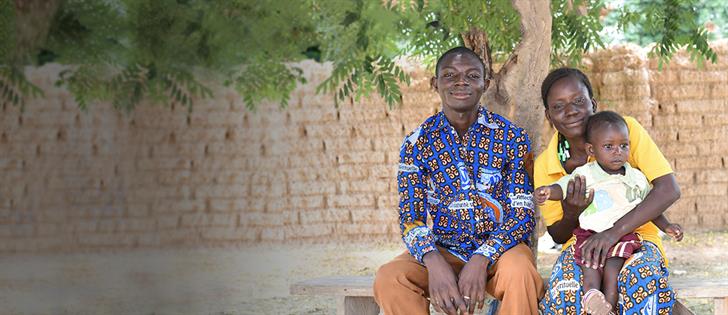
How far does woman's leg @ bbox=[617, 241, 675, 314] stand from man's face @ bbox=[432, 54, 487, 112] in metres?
0.85

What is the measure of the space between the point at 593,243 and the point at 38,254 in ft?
18.2

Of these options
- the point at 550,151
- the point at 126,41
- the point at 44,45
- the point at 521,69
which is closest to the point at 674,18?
the point at 521,69

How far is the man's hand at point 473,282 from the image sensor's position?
9.57ft

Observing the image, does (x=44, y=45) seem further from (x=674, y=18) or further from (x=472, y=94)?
(x=674, y=18)

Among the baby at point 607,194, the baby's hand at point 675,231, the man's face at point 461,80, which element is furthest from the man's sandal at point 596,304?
the man's face at point 461,80

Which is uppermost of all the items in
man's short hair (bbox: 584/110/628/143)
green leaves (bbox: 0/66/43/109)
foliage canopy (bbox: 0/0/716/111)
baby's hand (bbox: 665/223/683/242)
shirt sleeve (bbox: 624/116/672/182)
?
foliage canopy (bbox: 0/0/716/111)

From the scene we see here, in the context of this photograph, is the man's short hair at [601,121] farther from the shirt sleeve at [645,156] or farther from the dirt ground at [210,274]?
the dirt ground at [210,274]

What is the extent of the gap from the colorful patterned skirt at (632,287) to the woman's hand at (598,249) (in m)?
0.05

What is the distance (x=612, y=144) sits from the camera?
284cm

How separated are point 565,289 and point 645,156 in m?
0.59

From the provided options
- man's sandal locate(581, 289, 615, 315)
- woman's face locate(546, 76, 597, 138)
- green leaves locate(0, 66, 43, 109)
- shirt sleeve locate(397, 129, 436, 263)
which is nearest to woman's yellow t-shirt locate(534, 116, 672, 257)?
woman's face locate(546, 76, 597, 138)

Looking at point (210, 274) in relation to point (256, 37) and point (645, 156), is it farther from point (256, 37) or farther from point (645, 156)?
point (645, 156)

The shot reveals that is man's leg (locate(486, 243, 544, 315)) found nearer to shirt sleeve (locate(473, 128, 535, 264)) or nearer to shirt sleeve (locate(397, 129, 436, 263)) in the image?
shirt sleeve (locate(473, 128, 535, 264))

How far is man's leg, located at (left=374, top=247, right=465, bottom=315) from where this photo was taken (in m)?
2.98
